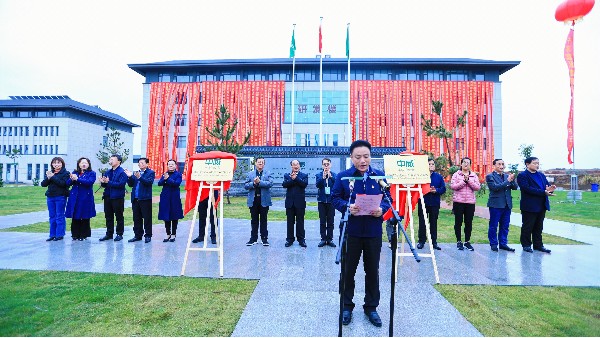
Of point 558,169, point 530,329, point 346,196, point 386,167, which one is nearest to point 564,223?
point 386,167

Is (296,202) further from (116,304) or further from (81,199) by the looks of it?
(81,199)

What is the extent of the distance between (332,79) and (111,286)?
3668cm

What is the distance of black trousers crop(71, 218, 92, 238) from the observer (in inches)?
331

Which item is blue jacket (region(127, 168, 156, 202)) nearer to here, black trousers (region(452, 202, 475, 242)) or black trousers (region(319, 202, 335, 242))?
black trousers (region(319, 202, 335, 242))

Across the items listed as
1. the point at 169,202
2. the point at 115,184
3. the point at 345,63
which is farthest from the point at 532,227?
the point at 345,63

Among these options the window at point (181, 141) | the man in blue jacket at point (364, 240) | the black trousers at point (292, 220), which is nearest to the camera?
the man in blue jacket at point (364, 240)

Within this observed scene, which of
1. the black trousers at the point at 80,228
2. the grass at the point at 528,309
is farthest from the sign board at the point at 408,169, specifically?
the black trousers at the point at 80,228

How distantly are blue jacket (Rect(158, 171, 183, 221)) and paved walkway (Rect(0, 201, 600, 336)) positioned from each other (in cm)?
71

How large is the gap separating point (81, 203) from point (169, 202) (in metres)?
2.26

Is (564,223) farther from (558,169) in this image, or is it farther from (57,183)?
(558,169)

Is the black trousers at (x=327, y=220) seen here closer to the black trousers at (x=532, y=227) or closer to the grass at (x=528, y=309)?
the grass at (x=528, y=309)

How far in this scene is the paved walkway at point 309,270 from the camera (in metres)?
A: 3.74

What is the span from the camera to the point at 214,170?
20.2 feet

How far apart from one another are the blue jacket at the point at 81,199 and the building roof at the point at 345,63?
32.4m
